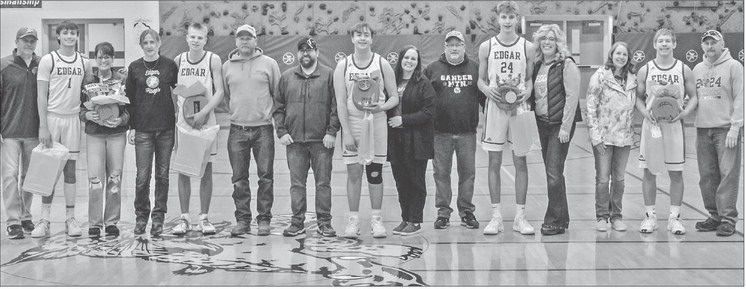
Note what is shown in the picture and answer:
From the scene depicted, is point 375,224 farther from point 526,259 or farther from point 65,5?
point 65,5

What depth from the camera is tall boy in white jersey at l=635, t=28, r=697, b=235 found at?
653 centimetres

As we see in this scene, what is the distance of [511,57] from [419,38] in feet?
46.5

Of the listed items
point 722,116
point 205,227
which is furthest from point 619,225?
point 205,227

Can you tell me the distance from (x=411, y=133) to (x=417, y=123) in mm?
115

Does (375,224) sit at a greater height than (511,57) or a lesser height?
lesser

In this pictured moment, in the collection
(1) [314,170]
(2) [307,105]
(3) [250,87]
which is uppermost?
(3) [250,87]

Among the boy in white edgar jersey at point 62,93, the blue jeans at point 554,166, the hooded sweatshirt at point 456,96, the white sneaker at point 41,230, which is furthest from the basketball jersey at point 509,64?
the white sneaker at point 41,230

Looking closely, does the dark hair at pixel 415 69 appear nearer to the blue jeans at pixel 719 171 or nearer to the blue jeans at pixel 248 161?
the blue jeans at pixel 248 161

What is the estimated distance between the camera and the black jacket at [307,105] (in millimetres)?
6512

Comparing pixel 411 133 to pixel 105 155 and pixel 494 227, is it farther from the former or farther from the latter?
pixel 105 155

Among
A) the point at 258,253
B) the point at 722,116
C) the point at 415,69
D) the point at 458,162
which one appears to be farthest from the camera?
the point at 458,162

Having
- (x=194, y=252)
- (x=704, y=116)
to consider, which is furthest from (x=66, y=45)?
(x=704, y=116)

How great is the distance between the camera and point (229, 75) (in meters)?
6.60

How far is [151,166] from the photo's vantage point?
6691 mm
